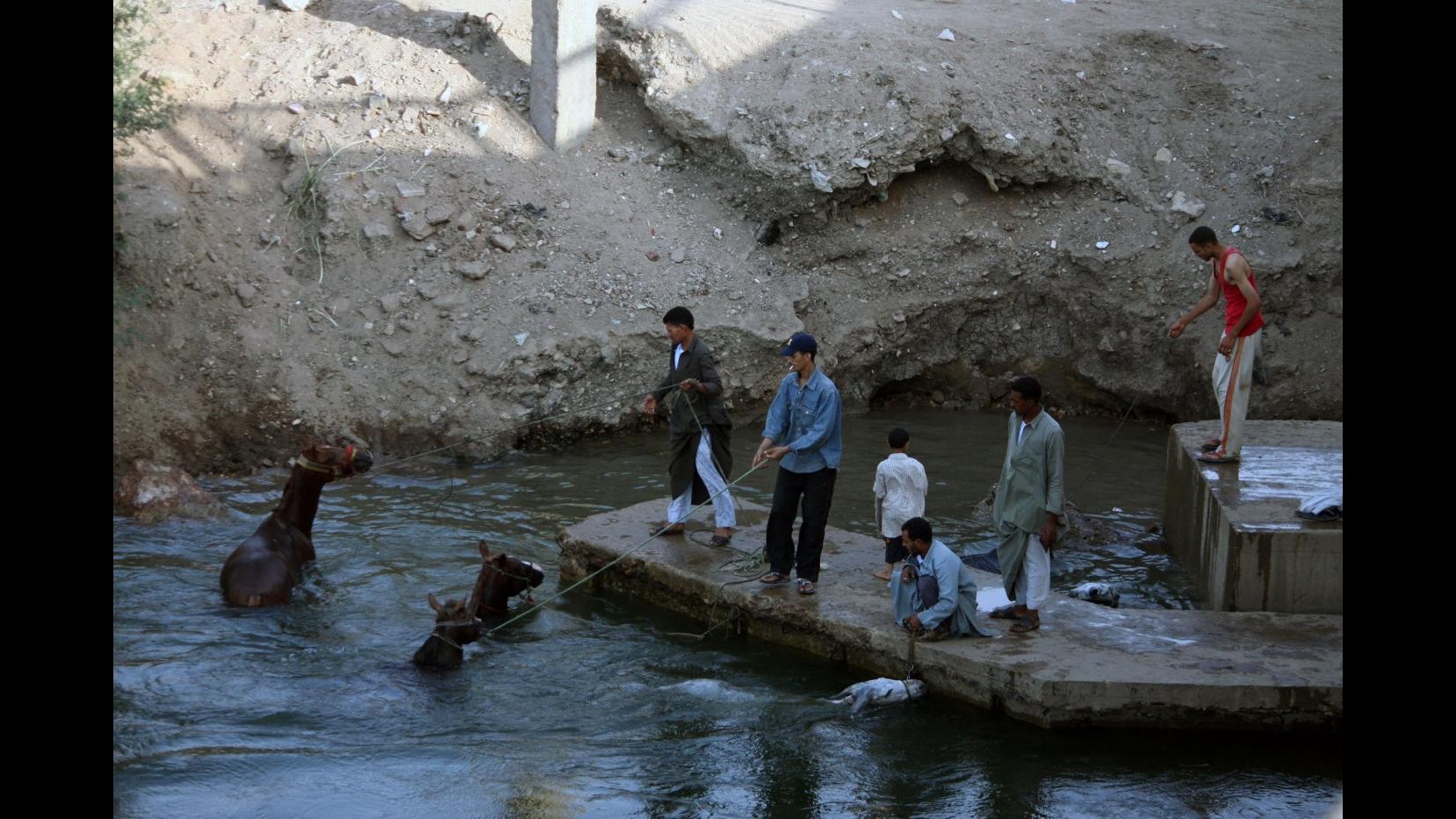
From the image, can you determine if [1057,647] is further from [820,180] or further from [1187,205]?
[1187,205]

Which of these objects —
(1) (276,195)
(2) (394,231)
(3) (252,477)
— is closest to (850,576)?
(3) (252,477)

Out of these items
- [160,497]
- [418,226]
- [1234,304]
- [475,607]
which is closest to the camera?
[475,607]

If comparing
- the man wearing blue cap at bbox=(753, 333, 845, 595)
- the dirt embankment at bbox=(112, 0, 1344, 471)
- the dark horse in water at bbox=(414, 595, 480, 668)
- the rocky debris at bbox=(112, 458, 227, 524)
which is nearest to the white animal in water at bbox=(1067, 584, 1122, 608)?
the man wearing blue cap at bbox=(753, 333, 845, 595)

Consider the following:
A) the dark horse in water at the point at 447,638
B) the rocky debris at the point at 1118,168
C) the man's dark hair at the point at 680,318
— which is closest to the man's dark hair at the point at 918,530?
the man's dark hair at the point at 680,318

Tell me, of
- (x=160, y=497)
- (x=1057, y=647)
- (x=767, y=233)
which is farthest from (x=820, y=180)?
(x=1057, y=647)

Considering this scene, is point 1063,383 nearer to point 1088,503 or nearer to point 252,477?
point 1088,503

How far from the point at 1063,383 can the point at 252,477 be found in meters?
9.92

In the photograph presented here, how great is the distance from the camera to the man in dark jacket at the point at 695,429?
8992 mm

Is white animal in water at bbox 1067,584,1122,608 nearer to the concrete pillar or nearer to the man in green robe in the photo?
the man in green robe

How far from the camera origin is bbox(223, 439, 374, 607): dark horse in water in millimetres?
8688

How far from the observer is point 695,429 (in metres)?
9.16

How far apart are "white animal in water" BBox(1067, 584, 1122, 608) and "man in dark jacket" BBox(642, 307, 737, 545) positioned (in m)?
2.68

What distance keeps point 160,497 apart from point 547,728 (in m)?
5.35

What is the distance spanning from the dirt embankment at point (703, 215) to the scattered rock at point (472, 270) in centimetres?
4
